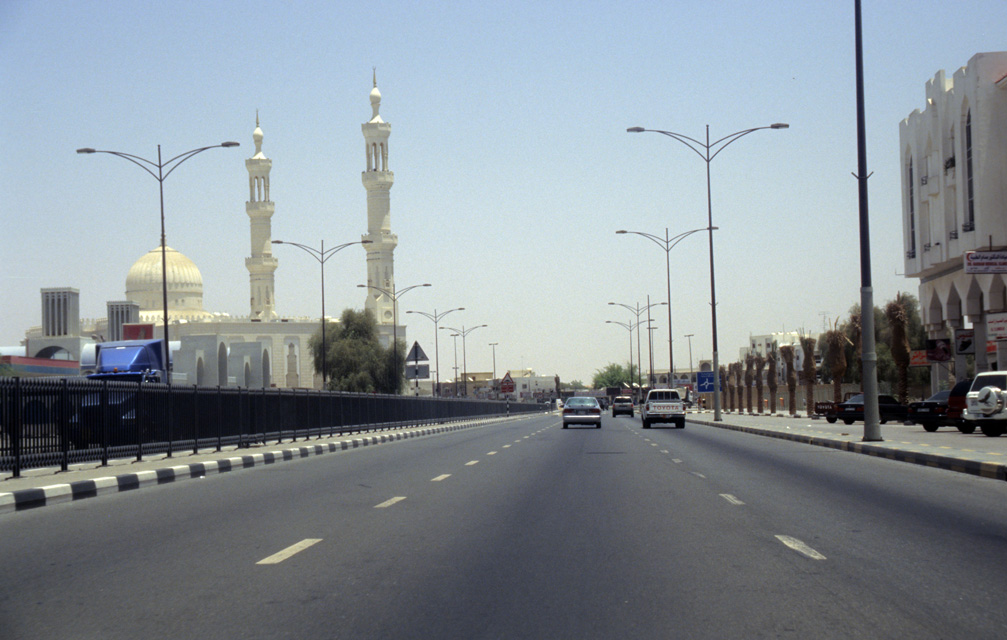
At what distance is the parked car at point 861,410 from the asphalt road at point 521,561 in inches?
1230

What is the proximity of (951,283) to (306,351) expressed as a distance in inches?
3487

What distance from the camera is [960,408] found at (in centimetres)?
3312

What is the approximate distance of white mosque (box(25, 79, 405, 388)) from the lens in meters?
112

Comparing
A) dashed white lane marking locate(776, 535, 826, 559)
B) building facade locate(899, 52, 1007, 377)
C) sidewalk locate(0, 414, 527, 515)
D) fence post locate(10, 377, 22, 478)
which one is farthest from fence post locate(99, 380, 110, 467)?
building facade locate(899, 52, 1007, 377)

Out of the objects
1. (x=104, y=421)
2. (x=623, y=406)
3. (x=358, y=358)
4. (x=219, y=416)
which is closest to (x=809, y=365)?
(x=623, y=406)

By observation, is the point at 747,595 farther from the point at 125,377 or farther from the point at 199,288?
the point at 199,288

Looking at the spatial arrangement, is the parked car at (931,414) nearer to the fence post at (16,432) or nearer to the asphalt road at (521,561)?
the asphalt road at (521,561)

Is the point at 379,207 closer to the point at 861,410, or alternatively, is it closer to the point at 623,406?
the point at 623,406

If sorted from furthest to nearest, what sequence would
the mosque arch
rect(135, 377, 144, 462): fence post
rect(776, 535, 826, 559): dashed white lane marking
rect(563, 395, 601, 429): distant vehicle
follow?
1. the mosque arch
2. rect(563, 395, 601, 429): distant vehicle
3. rect(135, 377, 144, 462): fence post
4. rect(776, 535, 826, 559): dashed white lane marking

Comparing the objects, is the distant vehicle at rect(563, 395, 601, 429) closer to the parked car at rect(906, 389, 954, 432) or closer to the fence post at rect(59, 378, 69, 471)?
the parked car at rect(906, 389, 954, 432)

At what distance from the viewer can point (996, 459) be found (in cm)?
1914

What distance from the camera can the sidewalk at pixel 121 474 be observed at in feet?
49.8

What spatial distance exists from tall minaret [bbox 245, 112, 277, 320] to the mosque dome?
22.9 feet

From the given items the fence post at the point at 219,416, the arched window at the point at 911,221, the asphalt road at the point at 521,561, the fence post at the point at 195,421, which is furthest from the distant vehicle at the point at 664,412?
the asphalt road at the point at 521,561
